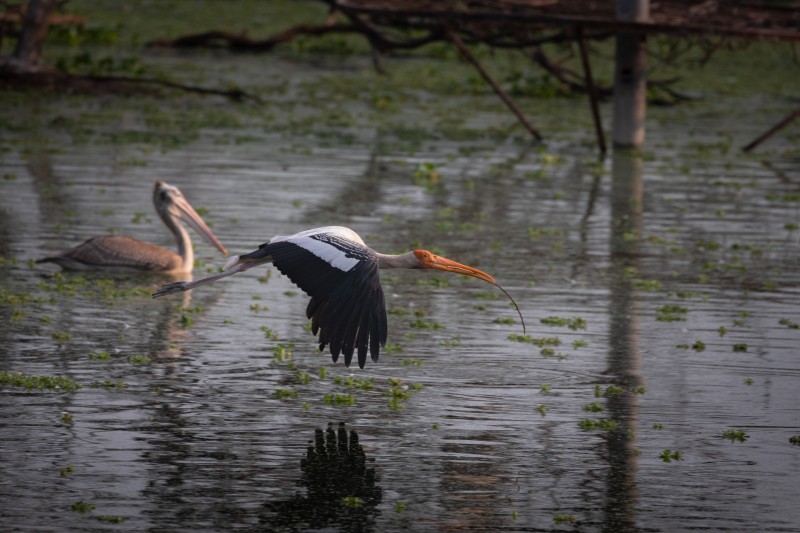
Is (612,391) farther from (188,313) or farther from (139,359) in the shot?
(188,313)

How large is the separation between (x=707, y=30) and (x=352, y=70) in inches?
494

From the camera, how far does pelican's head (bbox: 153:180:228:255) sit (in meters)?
12.0

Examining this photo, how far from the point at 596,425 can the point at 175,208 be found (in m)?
5.32

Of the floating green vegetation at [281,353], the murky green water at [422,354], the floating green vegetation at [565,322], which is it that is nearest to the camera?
the murky green water at [422,354]

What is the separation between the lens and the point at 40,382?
8227mm

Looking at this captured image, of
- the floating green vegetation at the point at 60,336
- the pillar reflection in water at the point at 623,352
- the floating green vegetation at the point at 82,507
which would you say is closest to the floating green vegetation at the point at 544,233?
the pillar reflection in water at the point at 623,352

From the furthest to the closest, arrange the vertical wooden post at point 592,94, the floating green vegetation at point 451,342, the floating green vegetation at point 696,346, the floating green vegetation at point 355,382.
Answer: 1. the vertical wooden post at point 592,94
2. the floating green vegetation at point 696,346
3. the floating green vegetation at point 451,342
4. the floating green vegetation at point 355,382

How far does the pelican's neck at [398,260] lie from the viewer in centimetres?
881

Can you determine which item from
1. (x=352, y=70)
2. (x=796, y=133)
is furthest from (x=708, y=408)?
(x=352, y=70)

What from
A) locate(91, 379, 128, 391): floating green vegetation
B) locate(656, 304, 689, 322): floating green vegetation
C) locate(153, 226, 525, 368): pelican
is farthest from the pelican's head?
locate(153, 226, 525, 368): pelican

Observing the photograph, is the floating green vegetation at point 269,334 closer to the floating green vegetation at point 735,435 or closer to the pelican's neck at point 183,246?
the pelican's neck at point 183,246

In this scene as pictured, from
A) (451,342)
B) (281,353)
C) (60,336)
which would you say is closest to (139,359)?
(60,336)

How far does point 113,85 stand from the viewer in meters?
22.5

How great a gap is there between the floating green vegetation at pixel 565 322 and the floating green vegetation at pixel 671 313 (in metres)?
0.66
